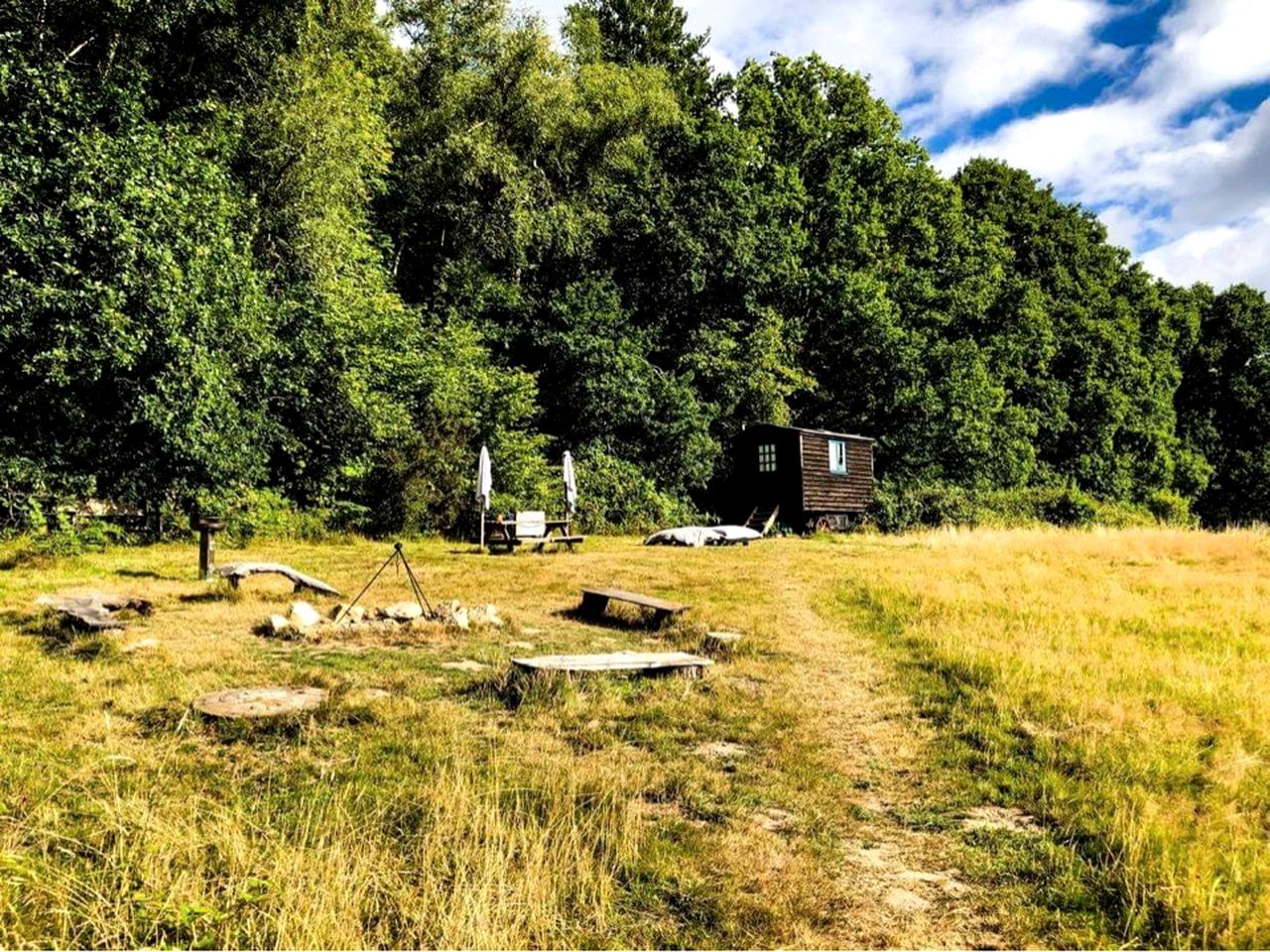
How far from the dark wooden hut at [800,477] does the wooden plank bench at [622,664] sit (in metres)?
20.7

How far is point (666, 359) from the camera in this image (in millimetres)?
32000

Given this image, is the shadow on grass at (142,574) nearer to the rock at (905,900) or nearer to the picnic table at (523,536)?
the picnic table at (523,536)

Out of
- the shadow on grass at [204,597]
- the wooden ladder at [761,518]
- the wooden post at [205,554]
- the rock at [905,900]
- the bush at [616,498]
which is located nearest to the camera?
the rock at [905,900]

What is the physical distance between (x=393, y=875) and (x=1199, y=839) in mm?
4324

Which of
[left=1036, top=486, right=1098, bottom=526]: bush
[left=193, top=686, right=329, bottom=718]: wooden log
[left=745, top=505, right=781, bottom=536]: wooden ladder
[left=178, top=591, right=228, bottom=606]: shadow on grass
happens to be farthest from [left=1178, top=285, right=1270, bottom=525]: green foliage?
[left=193, top=686, right=329, bottom=718]: wooden log

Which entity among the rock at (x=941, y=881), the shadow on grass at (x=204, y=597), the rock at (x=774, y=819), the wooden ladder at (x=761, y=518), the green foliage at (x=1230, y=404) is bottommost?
the rock at (x=941, y=881)

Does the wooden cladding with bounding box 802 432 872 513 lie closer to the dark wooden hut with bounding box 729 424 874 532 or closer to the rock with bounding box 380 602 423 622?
the dark wooden hut with bounding box 729 424 874 532

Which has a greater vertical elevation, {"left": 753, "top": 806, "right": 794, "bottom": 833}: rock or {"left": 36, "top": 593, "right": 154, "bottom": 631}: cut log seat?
{"left": 36, "top": 593, "right": 154, "bottom": 631}: cut log seat

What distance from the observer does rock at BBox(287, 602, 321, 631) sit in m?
9.32

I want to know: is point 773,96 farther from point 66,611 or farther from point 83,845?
point 83,845

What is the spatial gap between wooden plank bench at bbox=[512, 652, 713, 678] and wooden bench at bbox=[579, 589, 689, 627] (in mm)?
2420

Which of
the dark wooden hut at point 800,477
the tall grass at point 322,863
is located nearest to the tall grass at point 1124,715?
the tall grass at point 322,863

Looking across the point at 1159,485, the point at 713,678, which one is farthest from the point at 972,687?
the point at 1159,485

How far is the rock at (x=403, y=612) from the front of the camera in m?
10.1
